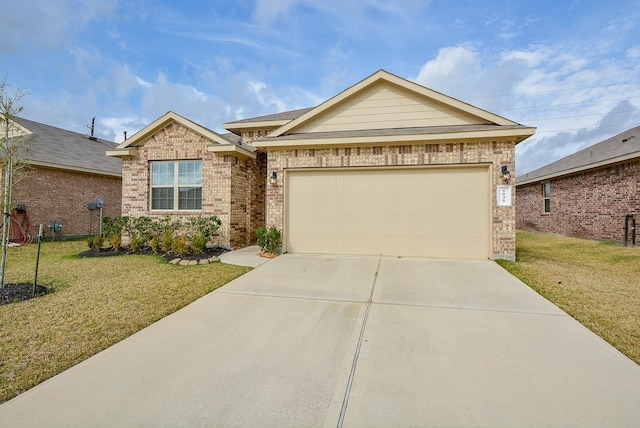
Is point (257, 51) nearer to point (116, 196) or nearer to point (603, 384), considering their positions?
point (116, 196)

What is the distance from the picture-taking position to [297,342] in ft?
10.8

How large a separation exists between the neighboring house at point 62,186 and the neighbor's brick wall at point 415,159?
9080 mm

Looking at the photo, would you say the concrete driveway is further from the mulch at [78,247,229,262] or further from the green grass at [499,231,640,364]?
the mulch at [78,247,229,262]

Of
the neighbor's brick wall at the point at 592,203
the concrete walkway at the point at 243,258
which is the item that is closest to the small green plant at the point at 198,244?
the concrete walkway at the point at 243,258

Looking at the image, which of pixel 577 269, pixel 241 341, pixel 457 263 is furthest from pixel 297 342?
pixel 577 269

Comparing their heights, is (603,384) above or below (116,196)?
below

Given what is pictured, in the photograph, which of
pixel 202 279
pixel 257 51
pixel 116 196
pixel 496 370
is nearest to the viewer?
pixel 496 370

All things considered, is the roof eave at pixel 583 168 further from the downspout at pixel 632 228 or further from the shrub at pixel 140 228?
the shrub at pixel 140 228

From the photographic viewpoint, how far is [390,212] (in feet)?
26.4

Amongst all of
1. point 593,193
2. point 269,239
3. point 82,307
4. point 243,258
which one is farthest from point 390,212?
point 593,193

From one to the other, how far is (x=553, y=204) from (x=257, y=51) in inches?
642

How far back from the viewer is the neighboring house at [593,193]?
34.9 ft

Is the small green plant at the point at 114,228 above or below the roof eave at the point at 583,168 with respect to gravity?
below

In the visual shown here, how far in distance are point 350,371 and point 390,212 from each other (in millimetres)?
5767
